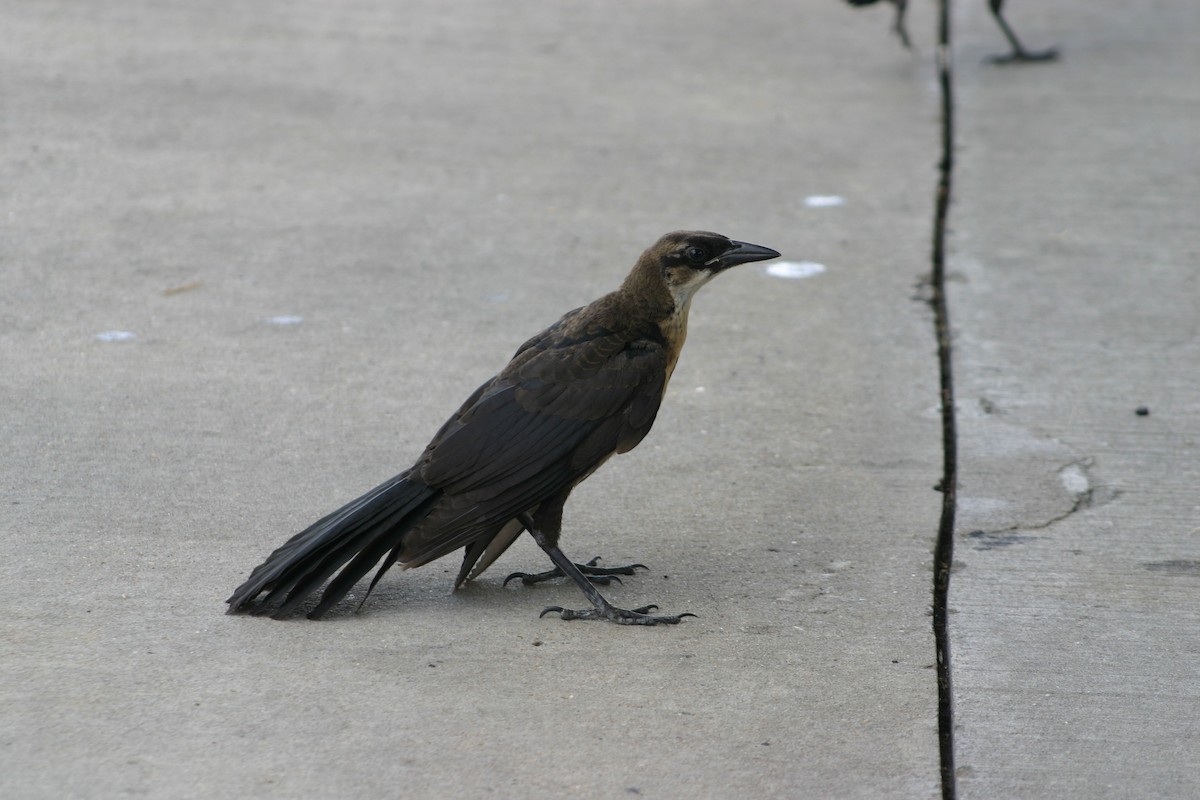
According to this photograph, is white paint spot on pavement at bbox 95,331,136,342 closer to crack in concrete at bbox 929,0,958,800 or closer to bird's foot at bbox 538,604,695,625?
bird's foot at bbox 538,604,695,625

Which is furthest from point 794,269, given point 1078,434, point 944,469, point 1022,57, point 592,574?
point 1022,57

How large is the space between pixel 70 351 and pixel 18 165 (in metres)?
2.34

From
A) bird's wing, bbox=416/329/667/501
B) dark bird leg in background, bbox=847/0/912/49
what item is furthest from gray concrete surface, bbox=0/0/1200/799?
bird's wing, bbox=416/329/667/501

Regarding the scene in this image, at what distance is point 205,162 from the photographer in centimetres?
757

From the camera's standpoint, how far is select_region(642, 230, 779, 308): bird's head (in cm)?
415

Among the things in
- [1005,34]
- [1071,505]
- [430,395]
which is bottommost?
[1071,505]

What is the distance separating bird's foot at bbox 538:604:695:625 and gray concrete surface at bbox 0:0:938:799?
40 millimetres

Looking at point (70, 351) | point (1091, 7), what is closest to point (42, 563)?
point (70, 351)

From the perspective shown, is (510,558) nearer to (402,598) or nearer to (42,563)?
(402,598)

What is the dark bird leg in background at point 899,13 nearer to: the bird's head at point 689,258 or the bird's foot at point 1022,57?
the bird's foot at point 1022,57

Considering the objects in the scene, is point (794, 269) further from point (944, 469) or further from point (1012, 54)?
point (1012, 54)

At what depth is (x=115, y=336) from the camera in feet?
18.3

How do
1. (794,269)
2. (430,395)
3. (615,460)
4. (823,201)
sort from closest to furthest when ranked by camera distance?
(615,460) < (430,395) < (794,269) < (823,201)

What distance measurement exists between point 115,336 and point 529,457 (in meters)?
2.44
